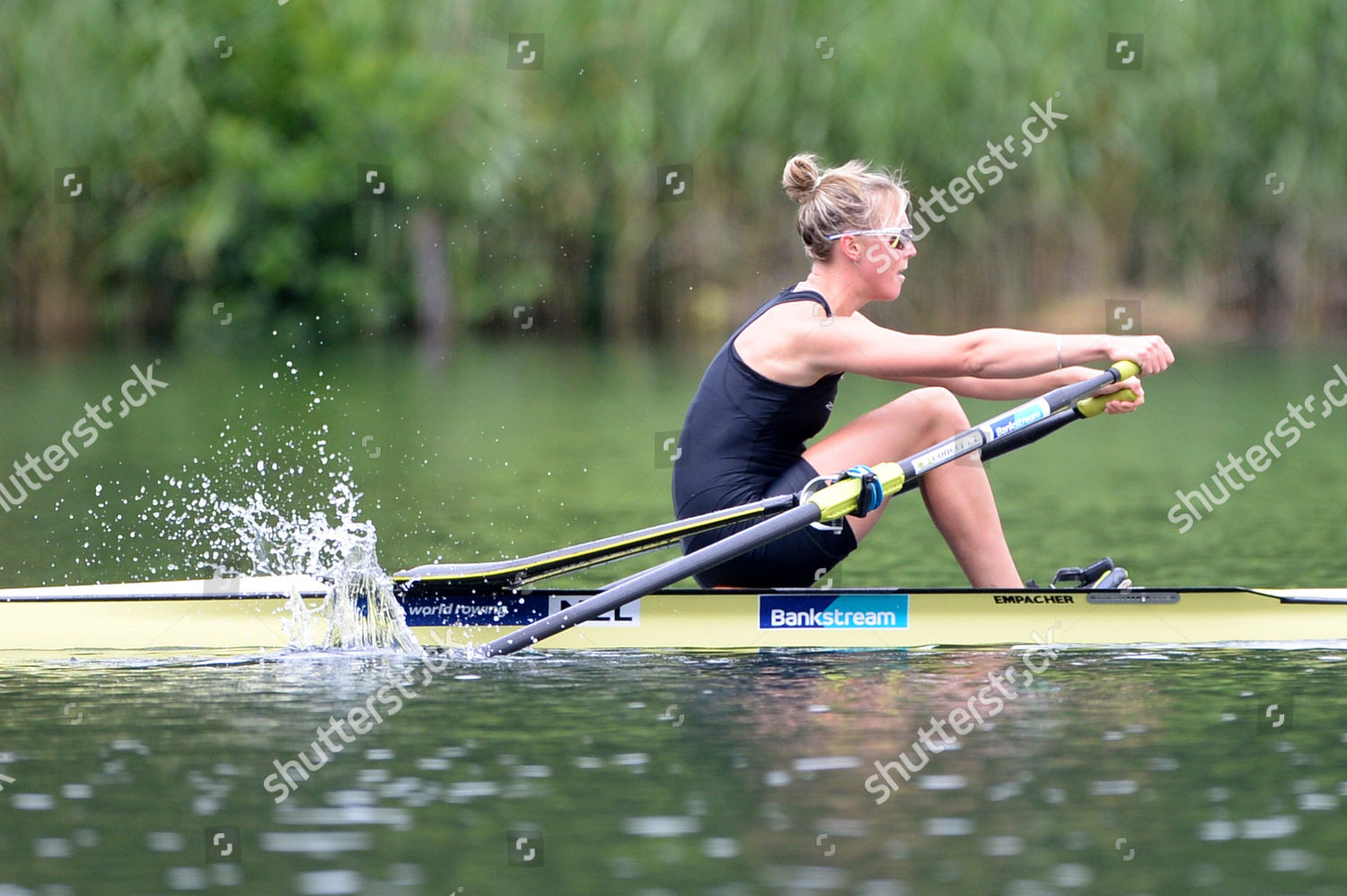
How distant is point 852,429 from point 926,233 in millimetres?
17358

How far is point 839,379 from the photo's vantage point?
6359 mm

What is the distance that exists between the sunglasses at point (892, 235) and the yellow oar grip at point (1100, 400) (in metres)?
0.81

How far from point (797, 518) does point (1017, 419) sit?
876 mm

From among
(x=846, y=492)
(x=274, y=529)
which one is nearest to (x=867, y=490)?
(x=846, y=492)

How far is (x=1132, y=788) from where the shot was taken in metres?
4.72

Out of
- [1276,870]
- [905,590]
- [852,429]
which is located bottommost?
[1276,870]

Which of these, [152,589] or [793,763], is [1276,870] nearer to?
[793,763]

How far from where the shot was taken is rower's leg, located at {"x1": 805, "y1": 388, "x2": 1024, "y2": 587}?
253 inches

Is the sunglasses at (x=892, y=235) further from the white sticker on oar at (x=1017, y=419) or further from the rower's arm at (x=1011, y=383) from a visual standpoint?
the white sticker on oar at (x=1017, y=419)

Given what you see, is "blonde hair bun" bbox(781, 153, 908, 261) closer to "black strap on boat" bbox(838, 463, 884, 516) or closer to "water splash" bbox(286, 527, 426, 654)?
"black strap on boat" bbox(838, 463, 884, 516)

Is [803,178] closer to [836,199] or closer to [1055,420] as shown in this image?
[836,199]

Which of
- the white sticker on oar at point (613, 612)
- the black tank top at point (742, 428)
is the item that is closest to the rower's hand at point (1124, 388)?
the black tank top at point (742, 428)

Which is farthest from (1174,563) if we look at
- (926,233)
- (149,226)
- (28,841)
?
(149,226)

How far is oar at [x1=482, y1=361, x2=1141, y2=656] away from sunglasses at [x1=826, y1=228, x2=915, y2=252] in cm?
64
